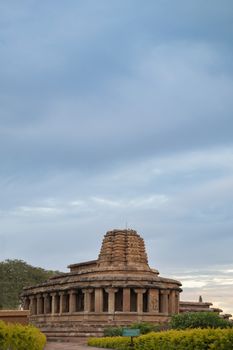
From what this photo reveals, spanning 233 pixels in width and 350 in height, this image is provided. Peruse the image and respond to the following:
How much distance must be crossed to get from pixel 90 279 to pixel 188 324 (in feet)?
51.9

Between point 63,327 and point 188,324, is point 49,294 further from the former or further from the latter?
point 188,324

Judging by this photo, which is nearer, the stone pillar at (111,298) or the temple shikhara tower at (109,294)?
the temple shikhara tower at (109,294)

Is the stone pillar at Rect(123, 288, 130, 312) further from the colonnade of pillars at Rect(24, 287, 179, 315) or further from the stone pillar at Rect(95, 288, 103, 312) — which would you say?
the stone pillar at Rect(95, 288, 103, 312)

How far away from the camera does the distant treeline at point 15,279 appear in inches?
2312

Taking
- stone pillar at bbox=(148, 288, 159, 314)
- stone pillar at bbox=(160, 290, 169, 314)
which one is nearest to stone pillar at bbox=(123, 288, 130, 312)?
stone pillar at bbox=(148, 288, 159, 314)

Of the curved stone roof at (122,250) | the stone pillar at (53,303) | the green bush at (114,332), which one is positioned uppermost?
the curved stone roof at (122,250)

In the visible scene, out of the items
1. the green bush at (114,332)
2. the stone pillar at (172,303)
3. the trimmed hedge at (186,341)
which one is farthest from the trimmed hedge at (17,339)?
the stone pillar at (172,303)

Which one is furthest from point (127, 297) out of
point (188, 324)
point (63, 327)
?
point (188, 324)

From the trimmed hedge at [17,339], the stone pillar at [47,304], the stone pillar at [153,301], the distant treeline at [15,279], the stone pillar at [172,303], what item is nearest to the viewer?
the trimmed hedge at [17,339]

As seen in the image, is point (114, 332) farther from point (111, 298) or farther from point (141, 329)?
point (111, 298)

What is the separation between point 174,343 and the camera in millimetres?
18047

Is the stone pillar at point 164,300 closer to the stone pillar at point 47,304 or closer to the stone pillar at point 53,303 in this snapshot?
the stone pillar at point 53,303

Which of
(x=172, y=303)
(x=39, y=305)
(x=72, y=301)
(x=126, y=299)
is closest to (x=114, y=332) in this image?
(x=126, y=299)

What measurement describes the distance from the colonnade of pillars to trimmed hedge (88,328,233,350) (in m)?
15.9
